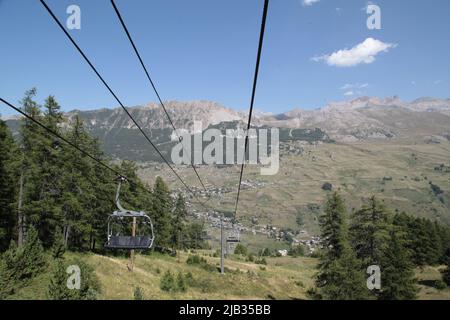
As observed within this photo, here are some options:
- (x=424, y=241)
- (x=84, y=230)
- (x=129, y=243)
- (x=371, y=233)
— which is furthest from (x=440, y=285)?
(x=129, y=243)

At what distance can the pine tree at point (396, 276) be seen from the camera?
38156 millimetres

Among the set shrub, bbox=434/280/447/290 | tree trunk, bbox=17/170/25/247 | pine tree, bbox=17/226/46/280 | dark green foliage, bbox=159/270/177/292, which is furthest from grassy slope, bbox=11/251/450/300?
tree trunk, bbox=17/170/25/247

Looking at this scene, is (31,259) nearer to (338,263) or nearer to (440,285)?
(338,263)

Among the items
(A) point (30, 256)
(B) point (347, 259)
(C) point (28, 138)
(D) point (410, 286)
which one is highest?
(C) point (28, 138)

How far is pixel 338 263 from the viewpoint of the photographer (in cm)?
3997

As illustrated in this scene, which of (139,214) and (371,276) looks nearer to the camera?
(139,214)

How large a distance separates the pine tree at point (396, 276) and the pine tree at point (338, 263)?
3.06 meters

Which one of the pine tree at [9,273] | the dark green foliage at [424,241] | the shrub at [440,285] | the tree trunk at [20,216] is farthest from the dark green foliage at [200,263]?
the pine tree at [9,273]

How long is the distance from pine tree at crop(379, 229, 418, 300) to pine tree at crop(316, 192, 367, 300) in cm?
306

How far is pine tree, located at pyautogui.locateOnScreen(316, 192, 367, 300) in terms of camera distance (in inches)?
1470

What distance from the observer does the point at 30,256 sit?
27500 millimetres
